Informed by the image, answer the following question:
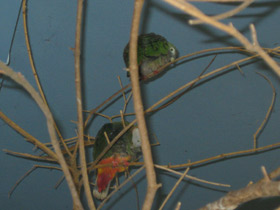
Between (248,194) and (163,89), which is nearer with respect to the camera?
(248,194)

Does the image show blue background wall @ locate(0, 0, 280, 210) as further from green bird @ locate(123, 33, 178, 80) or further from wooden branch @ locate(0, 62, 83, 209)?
wooden branch @ locate(0, 62, 83, 209)

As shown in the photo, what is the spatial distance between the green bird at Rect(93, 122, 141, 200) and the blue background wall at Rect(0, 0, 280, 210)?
26 centimetres

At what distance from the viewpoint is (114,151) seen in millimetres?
890

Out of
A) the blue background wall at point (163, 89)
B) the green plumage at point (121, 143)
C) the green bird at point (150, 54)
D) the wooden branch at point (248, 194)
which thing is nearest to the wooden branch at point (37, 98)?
the wooden branch at point (248, 194)

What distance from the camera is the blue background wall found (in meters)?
0.99

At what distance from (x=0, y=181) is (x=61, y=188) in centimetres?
27

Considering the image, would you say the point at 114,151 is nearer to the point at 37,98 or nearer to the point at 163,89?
the point at 163,89

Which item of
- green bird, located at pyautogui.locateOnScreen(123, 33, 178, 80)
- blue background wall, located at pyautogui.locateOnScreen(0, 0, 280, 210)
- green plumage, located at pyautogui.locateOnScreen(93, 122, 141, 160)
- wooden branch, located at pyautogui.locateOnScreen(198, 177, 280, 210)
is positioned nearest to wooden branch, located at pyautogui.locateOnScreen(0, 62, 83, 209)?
wooden branch, located at pyautogui.locateOnScreen(198, 177, 280, 210)

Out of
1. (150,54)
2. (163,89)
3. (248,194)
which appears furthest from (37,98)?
(163,89)

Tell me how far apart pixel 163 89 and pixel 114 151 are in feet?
1.10

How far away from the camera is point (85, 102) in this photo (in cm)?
116

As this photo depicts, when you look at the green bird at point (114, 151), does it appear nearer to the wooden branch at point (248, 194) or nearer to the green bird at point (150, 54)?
the green bird at point (150, 54)

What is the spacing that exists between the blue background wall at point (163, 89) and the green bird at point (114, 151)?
0.26 meters

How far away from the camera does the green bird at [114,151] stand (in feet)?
2.80
